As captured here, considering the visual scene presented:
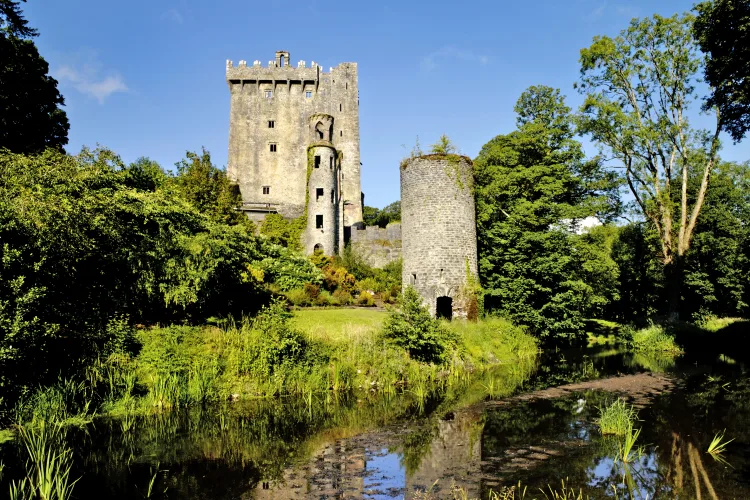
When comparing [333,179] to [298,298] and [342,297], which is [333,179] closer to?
[342,297]

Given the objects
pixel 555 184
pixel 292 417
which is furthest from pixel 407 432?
pixel 555 184

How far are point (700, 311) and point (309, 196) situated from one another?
25.2 meters

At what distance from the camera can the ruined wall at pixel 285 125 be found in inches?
1690

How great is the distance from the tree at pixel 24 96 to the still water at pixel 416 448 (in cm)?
1186

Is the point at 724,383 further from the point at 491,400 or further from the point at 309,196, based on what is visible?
the point at 309,196

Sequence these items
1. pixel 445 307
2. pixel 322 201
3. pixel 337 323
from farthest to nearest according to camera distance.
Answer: pixel 322 201 < pixel 445 307 < pixel 337 323

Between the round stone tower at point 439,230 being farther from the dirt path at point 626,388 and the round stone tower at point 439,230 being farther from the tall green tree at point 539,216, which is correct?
the dirt path at point 626,388

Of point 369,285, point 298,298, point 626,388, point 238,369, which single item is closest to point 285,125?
point 369,285

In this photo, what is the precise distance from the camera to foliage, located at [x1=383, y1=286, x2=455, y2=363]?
15602 millimetres

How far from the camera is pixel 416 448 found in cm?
858

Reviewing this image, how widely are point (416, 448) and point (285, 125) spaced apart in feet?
129

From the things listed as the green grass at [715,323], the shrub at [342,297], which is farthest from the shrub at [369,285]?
the green grass at [715,323]

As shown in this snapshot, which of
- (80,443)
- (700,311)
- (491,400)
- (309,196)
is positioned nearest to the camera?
(80,443)

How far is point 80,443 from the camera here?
8.77 meters
